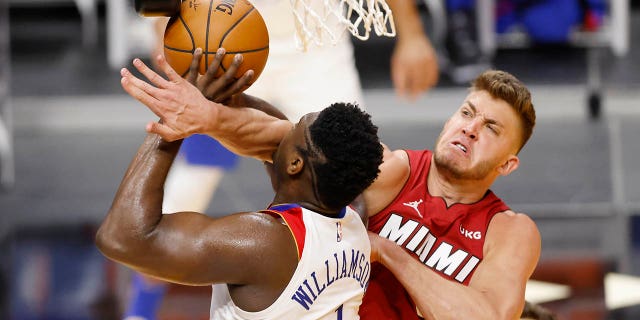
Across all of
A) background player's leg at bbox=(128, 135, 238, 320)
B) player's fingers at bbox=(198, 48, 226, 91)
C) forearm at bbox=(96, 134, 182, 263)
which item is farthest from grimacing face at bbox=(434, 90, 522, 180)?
background player's leg at bbox=(128, 135, 238, 320)

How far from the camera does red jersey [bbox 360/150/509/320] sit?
11.4 ft

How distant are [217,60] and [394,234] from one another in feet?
2.95

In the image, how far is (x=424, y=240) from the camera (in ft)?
11.5

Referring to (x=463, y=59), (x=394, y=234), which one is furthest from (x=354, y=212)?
(x=463, y=59)

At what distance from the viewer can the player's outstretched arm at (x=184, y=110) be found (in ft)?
9.24

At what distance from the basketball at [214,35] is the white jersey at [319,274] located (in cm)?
46

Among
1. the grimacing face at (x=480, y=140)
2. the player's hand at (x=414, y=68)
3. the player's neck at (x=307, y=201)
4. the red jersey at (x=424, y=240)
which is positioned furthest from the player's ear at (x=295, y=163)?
the player's hand at (x=414, y=68)

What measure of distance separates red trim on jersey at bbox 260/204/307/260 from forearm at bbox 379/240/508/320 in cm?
48

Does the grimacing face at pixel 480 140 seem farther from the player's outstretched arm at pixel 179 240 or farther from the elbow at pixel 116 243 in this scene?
the elbow at pixel 116 243

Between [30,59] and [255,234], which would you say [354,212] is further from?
[30,59]

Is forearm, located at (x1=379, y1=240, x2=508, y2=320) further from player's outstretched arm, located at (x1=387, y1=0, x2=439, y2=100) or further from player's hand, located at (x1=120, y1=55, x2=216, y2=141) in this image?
player's outstretched arm, located at (x1=387, y1=0, x2=439, y2=100)

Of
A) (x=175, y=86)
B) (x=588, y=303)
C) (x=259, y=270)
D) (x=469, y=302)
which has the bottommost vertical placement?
(x=588, y=303)

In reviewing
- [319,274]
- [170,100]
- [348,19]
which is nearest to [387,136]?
[348,19]

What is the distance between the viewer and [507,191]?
724cm
